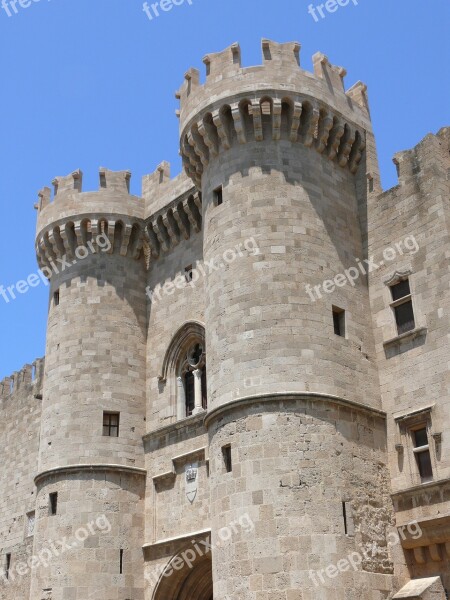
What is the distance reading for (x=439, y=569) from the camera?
14.5 meters

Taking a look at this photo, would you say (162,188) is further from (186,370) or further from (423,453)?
(423,453)

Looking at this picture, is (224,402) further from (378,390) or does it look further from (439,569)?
(439,569)

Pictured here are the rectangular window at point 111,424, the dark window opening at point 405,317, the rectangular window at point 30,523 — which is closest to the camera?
the dark window opening at point 405,317

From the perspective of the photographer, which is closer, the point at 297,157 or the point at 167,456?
the point at 297,157

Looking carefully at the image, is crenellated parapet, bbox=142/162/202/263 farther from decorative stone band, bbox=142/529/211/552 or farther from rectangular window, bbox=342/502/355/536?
→ rectangular window, bbox=342/502/355/536

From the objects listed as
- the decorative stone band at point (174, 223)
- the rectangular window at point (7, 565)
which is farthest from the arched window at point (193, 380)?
the rectangular window at point (7, 565)

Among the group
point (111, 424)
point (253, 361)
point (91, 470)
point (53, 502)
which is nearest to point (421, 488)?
point (253, 361)

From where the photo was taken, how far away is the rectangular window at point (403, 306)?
1633 cm

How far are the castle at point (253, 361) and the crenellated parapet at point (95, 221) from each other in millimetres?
61

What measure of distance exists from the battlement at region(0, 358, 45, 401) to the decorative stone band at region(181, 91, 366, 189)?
11416 millimetres

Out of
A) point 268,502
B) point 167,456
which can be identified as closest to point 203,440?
point 167,456

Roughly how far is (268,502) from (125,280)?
29.9 feet

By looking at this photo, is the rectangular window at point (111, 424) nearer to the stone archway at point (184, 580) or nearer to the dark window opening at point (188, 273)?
the stone archway at point (184, 580)

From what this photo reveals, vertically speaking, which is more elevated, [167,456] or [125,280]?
[125,280]
